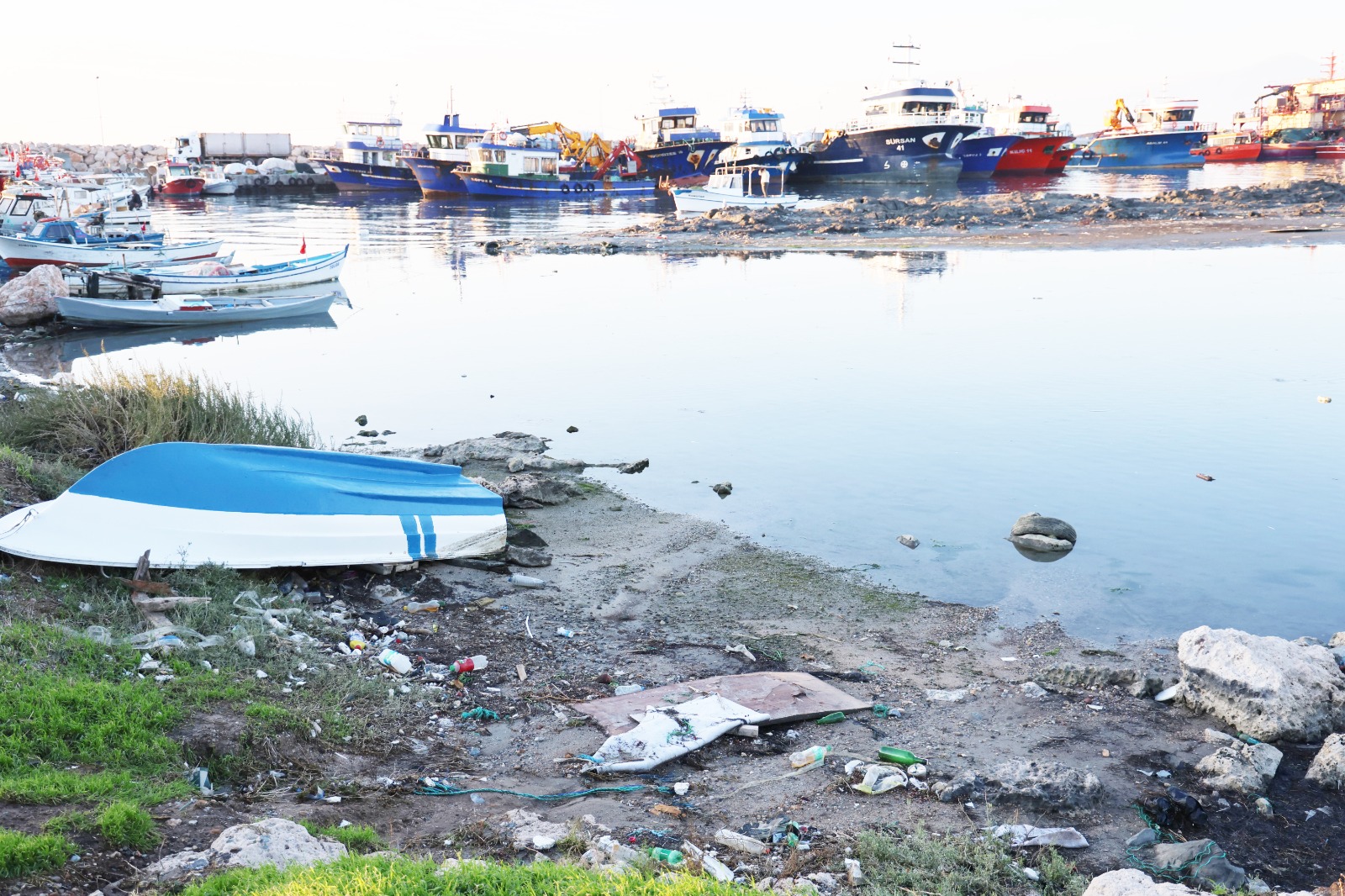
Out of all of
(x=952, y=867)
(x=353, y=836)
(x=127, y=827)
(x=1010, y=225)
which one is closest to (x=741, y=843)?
(x=952, y=867)

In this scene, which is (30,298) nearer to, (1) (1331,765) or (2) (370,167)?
(1) (1331,765)

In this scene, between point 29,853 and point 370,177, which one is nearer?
point 29,853

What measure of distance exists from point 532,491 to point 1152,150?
84.2 m

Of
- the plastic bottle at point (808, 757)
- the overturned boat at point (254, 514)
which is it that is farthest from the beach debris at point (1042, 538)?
the overturned boat at point (254, 514)

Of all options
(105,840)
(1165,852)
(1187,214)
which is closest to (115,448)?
(105,840)

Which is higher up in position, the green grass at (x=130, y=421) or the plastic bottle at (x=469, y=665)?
the green grass at (x=130, y=421)

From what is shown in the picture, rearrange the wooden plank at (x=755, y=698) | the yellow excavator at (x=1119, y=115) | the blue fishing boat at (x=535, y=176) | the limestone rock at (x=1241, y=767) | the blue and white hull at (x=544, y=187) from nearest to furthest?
1. the limestone rock at (x=1241, y=767)
2. the wooden plank at (x=755, y=698)
3. the blue and white hull at (x=544, y=187)
4. the blue fishing boat at (x=535, y=176)
5. the yellow excavator at (x=1119, y=115)

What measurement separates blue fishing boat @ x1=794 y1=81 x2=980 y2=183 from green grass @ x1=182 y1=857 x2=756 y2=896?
6557 centimetres

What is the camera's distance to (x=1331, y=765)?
197 inches

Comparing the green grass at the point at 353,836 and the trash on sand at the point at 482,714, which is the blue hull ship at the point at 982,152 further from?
the green grass at the point at 353,836

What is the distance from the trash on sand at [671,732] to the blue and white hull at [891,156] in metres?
63.3

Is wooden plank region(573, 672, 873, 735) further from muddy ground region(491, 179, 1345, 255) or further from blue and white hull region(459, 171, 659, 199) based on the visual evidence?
blue and white hull region(459, 171, 659, 199)

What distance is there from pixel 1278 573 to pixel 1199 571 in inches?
23.3

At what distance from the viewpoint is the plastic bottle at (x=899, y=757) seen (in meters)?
5.02
